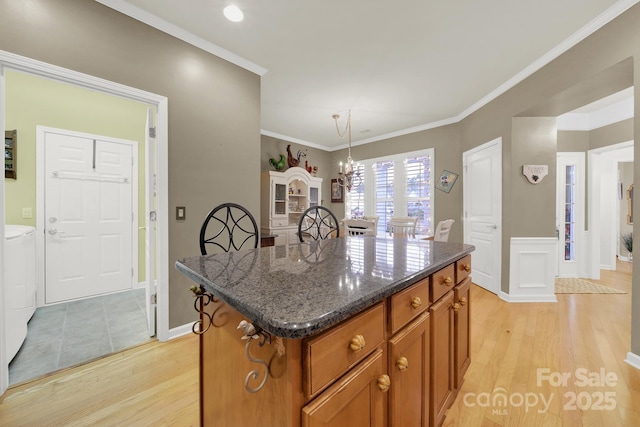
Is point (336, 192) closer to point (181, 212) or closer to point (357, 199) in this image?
point (357, 199)

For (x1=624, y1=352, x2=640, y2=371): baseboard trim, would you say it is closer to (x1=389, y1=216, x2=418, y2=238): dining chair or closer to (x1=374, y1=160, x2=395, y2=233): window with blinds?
(x1=389, y1=216, x2=418, y2=238): dining chair

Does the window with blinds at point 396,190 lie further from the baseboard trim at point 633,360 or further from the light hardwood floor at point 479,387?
the baseboard trim at point 633,360

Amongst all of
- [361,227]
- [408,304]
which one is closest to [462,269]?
→ [408,304]

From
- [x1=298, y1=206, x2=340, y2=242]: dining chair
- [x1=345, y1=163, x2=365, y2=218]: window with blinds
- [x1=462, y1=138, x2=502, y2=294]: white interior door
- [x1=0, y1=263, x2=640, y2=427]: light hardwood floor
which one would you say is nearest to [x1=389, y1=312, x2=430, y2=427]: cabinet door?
[x1=0, y1=263, x2=640, y2=427]: light hardwood floor

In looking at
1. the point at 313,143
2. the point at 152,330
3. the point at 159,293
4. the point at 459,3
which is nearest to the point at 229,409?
the point at 159,293

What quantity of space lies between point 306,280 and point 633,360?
2575mm

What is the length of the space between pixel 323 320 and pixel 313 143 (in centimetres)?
533

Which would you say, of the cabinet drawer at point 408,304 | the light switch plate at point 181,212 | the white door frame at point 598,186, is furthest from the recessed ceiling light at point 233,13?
the white door frame at point 598,186

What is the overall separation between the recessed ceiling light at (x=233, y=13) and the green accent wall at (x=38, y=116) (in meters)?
1.87

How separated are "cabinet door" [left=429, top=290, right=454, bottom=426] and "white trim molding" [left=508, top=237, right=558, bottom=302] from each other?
7.89ft

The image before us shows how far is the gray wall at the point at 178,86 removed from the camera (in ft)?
5.22

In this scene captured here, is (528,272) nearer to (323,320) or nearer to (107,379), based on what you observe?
(323,320)

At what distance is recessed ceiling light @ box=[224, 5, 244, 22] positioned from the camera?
1.85 meters

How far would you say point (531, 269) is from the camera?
9.91ft
